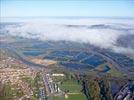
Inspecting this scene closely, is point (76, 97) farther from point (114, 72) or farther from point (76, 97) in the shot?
point (114, 72)

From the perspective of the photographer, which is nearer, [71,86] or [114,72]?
[71,86]

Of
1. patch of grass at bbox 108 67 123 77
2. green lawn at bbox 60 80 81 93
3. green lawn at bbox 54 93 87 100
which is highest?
green lawn at bbox 54 93 87 100

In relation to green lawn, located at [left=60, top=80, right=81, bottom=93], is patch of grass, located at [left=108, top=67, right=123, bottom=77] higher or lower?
lower

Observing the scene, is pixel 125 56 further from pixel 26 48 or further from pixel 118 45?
pixel 26 48

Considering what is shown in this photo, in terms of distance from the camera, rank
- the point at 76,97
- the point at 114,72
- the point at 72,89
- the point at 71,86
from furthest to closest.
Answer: the point at 114,72
the point at 71,86
the point at 72,89
the point at 76,97

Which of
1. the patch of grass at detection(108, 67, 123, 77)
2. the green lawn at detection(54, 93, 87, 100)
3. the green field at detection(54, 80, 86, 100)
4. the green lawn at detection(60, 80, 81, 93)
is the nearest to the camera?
the green lawn at detection(54, 93, 87, 100)

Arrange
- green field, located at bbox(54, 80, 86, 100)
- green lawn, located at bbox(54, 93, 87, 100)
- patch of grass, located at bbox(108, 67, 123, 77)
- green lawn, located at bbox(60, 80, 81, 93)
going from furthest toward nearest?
patch of grass, located at bbox(108, 67, 123, 77) → green lawn, located at bbox(60, 80, 81, 93) → green field, located at bbox(54, 80, 86, 100) → green lawn, located at bbox(54, 93, 87, 100)

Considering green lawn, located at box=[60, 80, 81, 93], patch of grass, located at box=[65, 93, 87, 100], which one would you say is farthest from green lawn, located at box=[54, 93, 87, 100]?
green lawn, located at box=[60, 80, 81, 93]

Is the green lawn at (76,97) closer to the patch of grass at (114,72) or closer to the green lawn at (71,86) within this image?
the green lawn at (71,86)

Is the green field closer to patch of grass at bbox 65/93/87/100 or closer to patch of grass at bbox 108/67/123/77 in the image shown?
patch of grass at bbox 65/93/87/100

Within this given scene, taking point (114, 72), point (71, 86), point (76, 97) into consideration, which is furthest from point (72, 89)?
point (114, 72)

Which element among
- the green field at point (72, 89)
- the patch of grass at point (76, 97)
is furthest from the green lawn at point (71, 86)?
the patch of grass at point (76, 97)

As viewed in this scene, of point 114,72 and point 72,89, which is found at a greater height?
point 72,89
